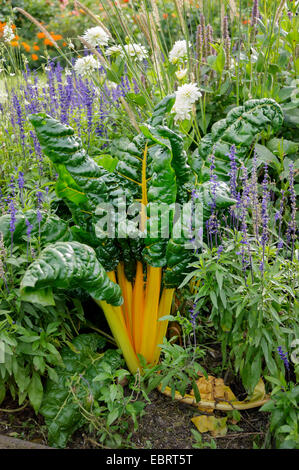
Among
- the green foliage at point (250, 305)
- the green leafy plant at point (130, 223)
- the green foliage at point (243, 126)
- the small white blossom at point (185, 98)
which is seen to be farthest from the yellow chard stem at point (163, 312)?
the small white blossom at point (185, 98)

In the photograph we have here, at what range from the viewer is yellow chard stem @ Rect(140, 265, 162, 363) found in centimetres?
216

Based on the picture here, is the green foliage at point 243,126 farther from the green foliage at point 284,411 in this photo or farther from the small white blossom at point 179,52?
the green foliage at point 284,411

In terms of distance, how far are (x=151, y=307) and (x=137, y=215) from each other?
42 centimetres

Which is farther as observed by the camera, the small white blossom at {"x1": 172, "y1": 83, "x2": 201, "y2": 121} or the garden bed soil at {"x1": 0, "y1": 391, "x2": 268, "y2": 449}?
the small white blossom at {"x1": 172, "y1": 83, "x2": 201, "y2": 121}

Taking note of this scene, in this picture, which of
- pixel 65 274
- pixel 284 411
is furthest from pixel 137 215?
pixel 284 411

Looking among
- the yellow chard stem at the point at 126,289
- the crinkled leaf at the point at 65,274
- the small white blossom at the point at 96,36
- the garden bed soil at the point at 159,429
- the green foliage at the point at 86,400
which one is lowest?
the garden bed soil at the point at 159,429

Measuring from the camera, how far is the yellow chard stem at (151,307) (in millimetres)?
2164

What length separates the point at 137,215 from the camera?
2221mm

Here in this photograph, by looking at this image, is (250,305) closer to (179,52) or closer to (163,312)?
(163,312)

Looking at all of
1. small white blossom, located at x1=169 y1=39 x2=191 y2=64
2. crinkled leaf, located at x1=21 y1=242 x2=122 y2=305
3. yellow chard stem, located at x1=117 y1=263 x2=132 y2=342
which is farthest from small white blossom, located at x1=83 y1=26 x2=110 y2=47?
crinkled leaf, located at x1=21 y1=242 x2=122 y2=305

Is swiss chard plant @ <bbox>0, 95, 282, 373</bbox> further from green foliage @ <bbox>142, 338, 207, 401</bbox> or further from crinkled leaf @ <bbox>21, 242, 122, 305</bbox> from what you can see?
green foliage @ <bbox>142, 338, 207, 401</bbox>

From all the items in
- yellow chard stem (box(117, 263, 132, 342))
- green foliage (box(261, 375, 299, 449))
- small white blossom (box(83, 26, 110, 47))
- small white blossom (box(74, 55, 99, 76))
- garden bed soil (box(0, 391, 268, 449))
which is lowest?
garden bed soil (box(0, 391, 268, 449))
